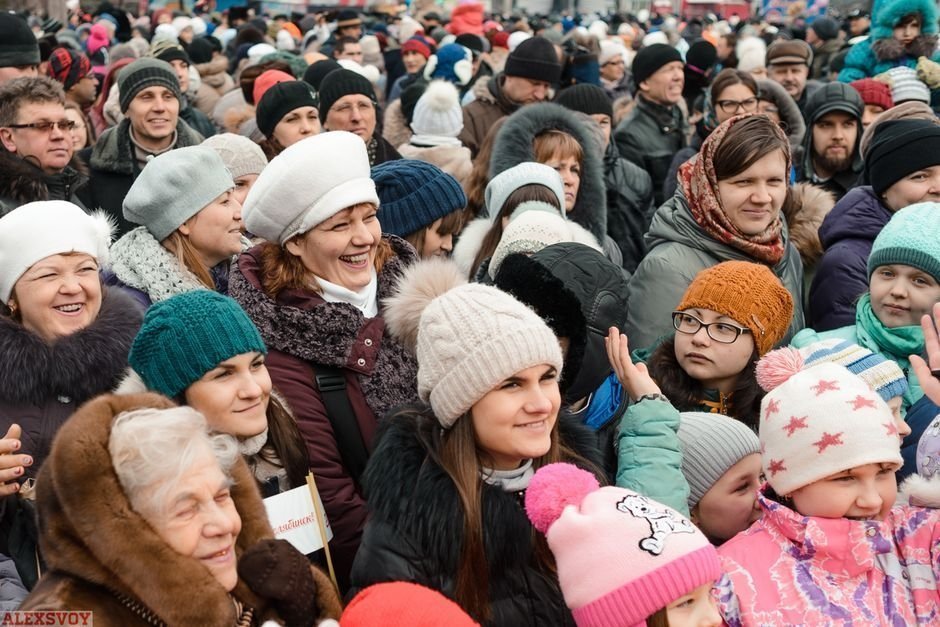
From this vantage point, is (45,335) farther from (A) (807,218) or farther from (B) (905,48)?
(B) (905,48)

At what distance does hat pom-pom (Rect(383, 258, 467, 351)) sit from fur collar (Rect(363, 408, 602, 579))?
60 cm

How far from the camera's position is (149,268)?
3998 millimetres

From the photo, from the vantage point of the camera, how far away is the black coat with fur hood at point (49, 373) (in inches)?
124

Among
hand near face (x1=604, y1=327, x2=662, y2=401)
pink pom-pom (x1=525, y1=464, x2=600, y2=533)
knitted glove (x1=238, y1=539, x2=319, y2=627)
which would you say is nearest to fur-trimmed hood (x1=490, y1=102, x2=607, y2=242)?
hand near face (x1=604, y1=327, x2=662, y2=401)

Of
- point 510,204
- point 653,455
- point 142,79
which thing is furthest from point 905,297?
point 142,79

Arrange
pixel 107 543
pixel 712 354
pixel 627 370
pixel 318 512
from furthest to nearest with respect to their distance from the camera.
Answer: pixel 712 354 → pixel 627 370 → pixel 318 512 → pixel 107 543

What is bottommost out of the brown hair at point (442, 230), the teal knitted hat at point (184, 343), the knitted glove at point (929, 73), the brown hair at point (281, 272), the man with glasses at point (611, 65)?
the man with glasses at point (611, 65)

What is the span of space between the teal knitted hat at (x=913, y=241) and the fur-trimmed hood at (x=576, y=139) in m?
1.87

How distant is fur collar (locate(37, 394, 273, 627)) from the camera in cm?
212

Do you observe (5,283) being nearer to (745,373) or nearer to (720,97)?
(745,373)

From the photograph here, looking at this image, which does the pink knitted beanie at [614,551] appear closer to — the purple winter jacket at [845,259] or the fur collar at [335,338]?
the fur collar at [335,338]

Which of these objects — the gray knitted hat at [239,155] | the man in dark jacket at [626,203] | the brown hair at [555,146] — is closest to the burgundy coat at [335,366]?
the gray knitted hat at [239,155]

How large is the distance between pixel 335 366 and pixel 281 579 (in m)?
0.95

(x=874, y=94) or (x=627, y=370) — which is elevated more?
(x=627, y=370)
